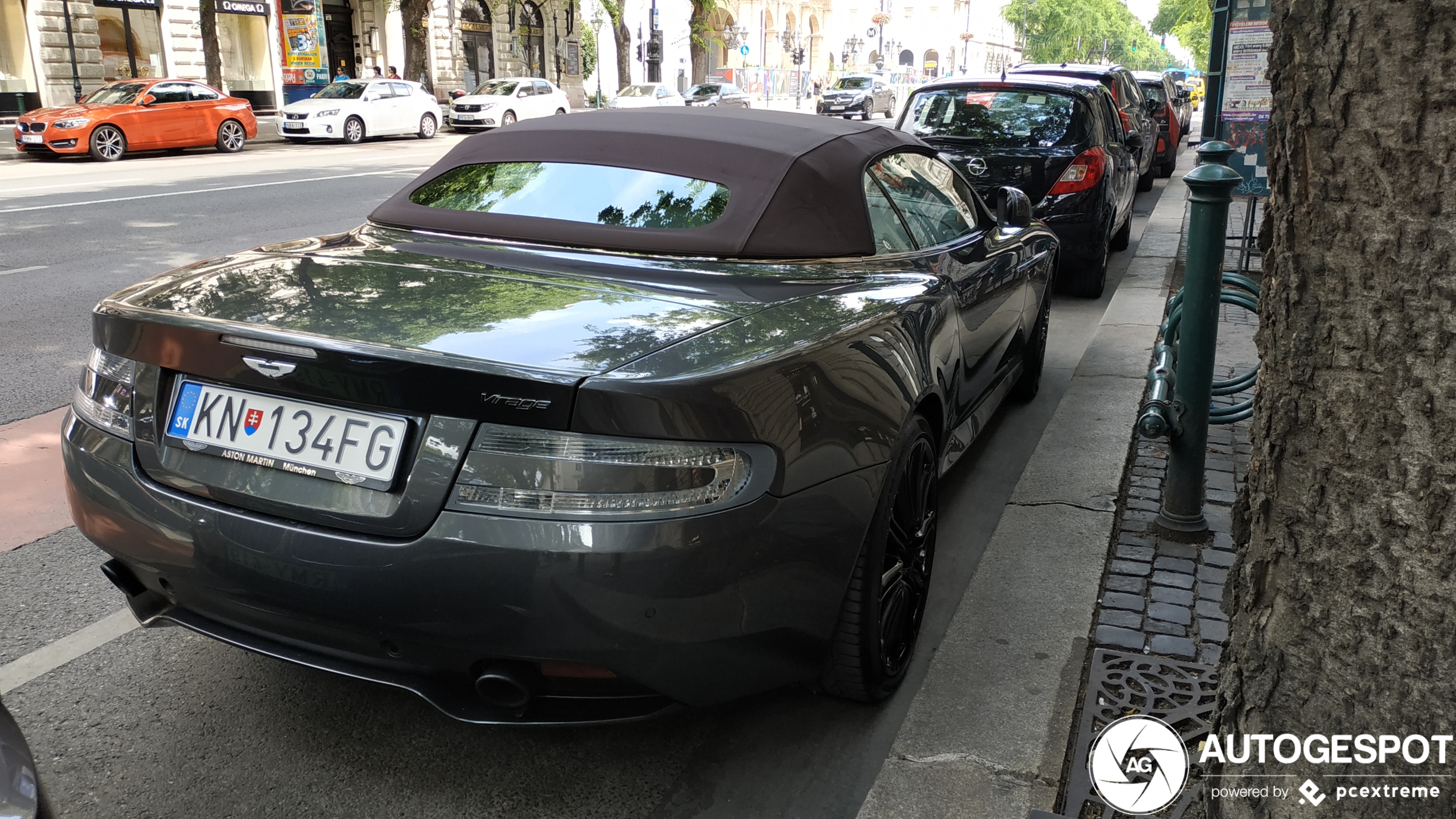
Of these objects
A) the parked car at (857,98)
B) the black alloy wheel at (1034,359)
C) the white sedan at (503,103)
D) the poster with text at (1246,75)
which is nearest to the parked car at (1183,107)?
the parked car at (857,98)

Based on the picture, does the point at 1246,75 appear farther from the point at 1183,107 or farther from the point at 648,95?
the point at 648,95

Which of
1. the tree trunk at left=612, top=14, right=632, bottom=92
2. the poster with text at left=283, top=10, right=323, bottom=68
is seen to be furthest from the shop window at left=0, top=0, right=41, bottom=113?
the tree trunk at left=612, top=14, right=632, bottom=92

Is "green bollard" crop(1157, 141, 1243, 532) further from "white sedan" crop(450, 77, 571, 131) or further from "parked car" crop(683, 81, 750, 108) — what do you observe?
"parked car" crop(683, 81, 750, 108)

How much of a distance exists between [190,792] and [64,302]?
21.0 ft

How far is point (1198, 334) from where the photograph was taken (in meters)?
3.93

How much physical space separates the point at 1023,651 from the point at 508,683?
158cm

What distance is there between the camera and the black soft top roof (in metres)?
3.18

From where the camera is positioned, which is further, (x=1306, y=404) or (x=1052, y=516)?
(x=1052, y=516)

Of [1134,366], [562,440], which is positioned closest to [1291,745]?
[562,440]

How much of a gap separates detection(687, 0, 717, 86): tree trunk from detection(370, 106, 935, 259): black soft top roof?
4431 centimetres

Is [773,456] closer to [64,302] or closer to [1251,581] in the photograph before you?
[1251,581]

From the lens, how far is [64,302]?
791cm

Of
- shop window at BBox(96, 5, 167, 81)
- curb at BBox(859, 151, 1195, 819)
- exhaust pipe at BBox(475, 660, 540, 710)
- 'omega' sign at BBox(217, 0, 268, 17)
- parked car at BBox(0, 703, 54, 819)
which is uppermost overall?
'omega' sign at BBox(217, 0, 268, 17)

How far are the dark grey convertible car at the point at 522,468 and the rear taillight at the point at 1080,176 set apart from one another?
545cm
